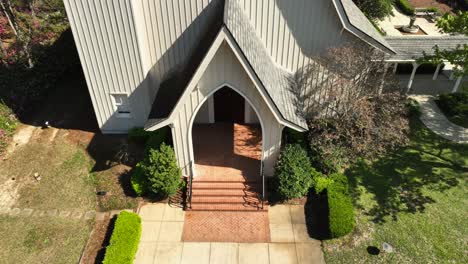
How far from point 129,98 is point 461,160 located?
18.3m

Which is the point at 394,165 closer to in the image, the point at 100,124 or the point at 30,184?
the point at 100,124

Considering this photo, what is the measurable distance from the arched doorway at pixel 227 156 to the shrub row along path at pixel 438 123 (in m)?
10.6

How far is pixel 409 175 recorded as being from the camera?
1880 cm

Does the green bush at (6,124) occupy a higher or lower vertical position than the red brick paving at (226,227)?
higher

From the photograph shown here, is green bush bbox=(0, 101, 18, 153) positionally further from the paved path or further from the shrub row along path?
the shrub row along path

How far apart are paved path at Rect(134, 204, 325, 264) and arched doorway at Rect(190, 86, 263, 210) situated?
4.85ft

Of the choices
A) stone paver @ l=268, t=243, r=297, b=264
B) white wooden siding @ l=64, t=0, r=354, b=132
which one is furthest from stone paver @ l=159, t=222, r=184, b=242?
white wooden siding @ l=64, t=0, r=354, b=132

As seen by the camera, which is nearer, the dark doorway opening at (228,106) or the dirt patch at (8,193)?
the dirt patch at (8,193)

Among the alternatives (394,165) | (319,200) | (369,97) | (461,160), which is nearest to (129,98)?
(319,200)

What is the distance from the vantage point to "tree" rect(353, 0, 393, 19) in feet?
94.8

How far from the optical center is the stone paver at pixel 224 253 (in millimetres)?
15406

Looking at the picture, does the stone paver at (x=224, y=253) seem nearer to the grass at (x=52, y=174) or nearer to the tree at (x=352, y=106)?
the tree at (x=352, y=106)

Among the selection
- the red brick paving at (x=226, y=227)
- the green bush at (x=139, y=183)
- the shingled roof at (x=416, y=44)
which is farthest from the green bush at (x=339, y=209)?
the shingled roof at (x=416, y=44)

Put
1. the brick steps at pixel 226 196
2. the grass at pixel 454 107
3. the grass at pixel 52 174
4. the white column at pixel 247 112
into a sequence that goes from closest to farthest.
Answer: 1. the brick steps at pixel 226 196
2. the grass at pixel 52 174
3. the white column at pixel 247 112
4. the grass at pixel 454 107
